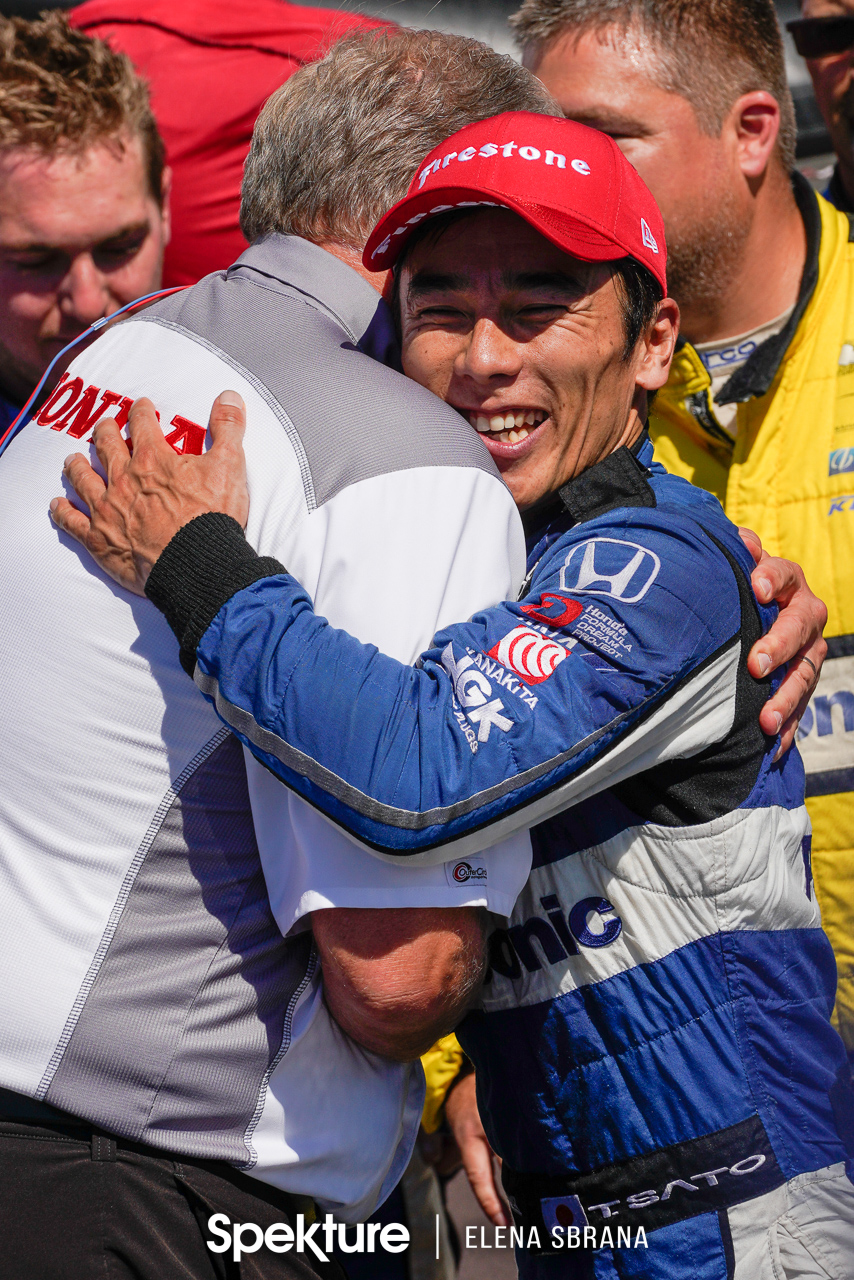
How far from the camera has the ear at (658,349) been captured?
183cm

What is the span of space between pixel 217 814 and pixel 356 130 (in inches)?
38.0

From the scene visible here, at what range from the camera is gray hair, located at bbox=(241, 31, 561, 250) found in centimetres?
167

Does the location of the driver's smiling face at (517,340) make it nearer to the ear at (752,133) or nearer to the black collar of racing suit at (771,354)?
the black collar of racing suit at (771,354)

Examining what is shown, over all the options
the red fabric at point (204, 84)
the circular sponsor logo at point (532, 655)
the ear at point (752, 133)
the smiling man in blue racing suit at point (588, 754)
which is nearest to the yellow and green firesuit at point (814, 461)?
the ear at point (752, 133)

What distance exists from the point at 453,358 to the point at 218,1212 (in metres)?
1.16

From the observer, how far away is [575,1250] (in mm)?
1631

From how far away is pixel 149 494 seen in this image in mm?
1385

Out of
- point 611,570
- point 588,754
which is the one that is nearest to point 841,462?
point 611,570

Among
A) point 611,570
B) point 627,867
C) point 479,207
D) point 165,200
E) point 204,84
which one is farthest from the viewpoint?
point 204,84

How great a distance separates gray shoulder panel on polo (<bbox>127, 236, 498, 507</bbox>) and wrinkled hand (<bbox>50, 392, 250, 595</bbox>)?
0.07m

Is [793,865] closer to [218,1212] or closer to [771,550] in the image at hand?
[218,1212]

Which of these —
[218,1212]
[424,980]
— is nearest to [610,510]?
[424,980]

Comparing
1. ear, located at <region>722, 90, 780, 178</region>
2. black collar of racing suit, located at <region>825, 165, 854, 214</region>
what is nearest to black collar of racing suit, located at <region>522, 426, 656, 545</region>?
ear, located at <region>722, 90, 780, 178</region>

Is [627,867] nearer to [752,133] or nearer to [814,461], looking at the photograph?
[814,461]
